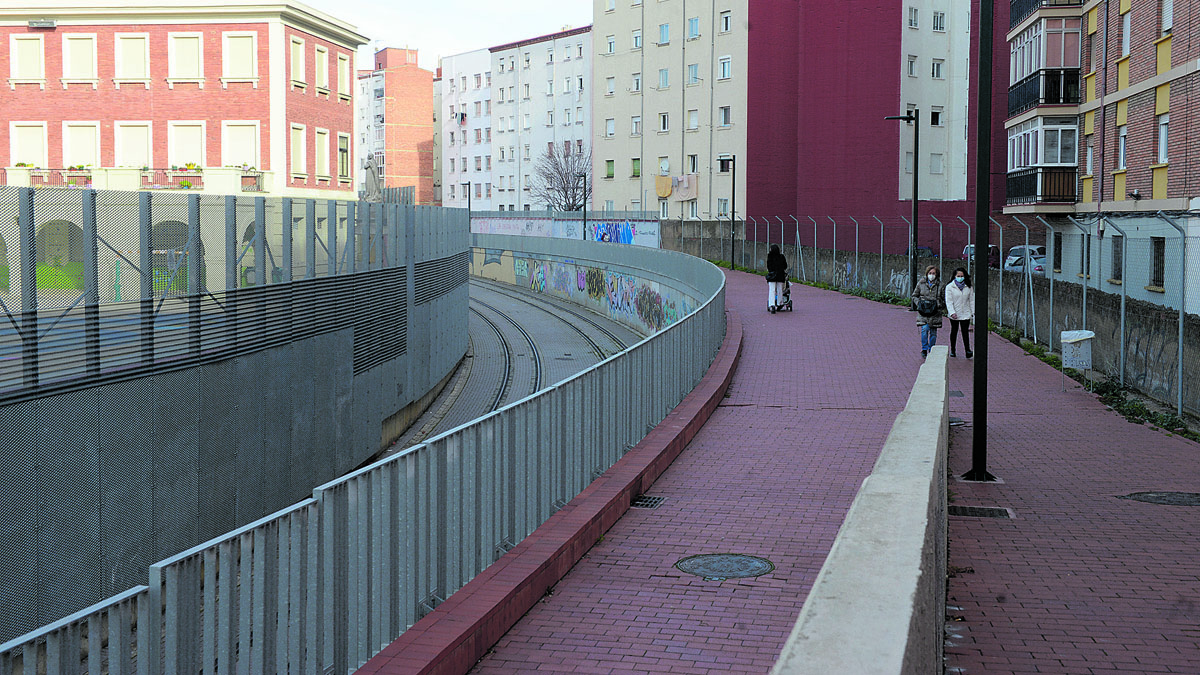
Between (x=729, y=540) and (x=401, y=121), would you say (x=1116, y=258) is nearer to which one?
(x=729, y=540)

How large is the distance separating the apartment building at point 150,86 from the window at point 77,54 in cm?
4

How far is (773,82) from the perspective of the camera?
67688 mm

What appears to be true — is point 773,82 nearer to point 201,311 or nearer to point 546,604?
point 201,311

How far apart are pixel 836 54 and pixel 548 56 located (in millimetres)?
36897

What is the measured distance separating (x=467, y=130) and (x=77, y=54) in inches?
2400

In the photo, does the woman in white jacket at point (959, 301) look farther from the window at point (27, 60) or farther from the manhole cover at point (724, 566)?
the window at point (27, 60)

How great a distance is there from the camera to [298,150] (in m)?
47.4

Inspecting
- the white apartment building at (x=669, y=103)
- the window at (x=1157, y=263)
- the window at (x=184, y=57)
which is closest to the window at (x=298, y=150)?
the window at (x=184, y=57)

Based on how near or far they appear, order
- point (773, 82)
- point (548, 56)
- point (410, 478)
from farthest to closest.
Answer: point (548, 56) < point (773, 82) < point (410, 478)

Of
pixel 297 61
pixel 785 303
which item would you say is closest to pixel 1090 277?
pixel 785 303

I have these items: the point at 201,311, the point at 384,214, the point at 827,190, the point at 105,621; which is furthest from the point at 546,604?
the point at 827,190

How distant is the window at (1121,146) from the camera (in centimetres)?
3244

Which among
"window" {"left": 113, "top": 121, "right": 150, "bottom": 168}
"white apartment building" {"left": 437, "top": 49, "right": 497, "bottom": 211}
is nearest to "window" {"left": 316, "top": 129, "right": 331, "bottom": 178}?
"window" {"left": 113, "top": 121, "right": 150, "bottom": 168}

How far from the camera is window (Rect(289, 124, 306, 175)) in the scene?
154ft
